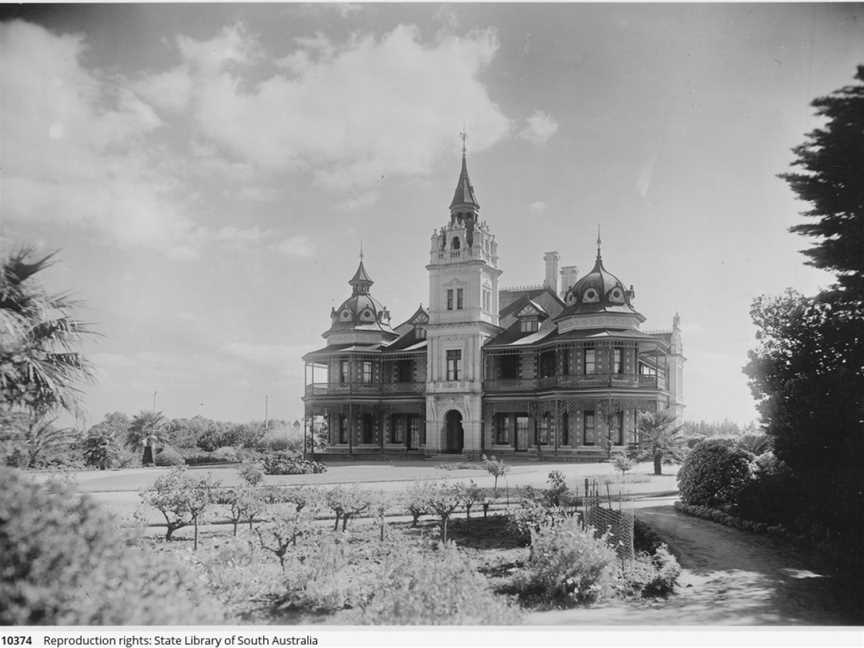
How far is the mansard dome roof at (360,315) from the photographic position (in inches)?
1528

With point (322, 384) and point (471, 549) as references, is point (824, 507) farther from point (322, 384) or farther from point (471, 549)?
point (322, 384)

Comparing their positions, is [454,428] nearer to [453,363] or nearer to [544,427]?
[453,363]

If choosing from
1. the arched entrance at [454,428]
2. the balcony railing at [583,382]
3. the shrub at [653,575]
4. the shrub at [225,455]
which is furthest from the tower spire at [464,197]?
the shrub at [653,575]

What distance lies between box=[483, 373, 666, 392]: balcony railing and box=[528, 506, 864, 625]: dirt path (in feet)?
62.4

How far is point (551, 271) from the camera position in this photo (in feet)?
131

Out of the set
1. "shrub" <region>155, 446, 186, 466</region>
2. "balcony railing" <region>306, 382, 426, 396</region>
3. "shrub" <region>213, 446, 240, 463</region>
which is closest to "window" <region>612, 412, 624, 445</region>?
"balcony railing" <region>306, 382, 426, 396</region>

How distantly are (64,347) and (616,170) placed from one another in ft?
33.1

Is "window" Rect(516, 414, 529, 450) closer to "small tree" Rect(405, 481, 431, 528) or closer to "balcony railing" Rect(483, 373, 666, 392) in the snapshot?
"balcony railing" Rect(483, 373, 666, 392)

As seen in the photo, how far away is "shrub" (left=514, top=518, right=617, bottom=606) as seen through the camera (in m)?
8.41

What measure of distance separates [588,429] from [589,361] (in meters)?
3.57

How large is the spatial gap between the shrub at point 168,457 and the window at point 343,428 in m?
14.0

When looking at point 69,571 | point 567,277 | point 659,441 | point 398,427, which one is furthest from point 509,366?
point 69,571

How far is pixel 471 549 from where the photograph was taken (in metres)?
11.0

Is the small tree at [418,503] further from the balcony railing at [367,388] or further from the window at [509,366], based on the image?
the balcony railing at [367,388]
